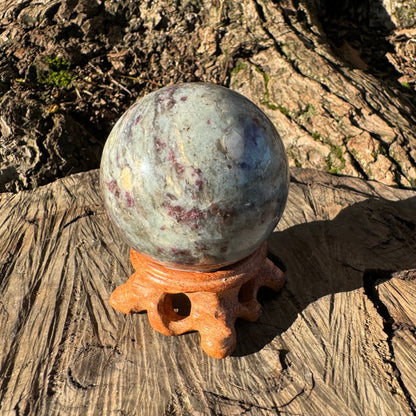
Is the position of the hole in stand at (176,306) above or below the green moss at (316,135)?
below

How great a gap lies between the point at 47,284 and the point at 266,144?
132cm

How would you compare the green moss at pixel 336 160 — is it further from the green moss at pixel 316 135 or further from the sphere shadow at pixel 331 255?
the sphere shadow at pixel 331 255

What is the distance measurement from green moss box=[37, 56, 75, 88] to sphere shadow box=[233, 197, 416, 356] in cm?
231

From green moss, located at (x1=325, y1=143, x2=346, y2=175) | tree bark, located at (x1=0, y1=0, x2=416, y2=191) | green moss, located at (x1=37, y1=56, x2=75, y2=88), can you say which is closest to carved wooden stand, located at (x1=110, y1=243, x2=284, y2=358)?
green moss, located at (x1=325, y1=143, x2=346, y2=175)

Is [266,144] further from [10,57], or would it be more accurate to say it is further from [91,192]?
[10,57]

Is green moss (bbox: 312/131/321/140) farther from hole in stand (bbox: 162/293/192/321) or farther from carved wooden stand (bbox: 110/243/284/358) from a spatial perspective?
hole in stand (bbox: 162/293/192/321)

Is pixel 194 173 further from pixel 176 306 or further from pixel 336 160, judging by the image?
pixel 336 160

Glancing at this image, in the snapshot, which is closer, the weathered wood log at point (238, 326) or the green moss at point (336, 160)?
the weathered wood log at point (238, 326)

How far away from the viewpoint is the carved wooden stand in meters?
2.15

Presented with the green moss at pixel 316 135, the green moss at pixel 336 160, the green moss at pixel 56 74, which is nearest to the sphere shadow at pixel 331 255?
the green moss at pixel 336 160

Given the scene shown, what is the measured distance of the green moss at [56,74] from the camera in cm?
392

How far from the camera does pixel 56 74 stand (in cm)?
400

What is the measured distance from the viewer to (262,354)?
2.16m

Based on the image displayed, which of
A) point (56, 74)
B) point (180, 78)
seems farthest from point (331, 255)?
point (56, 74)
